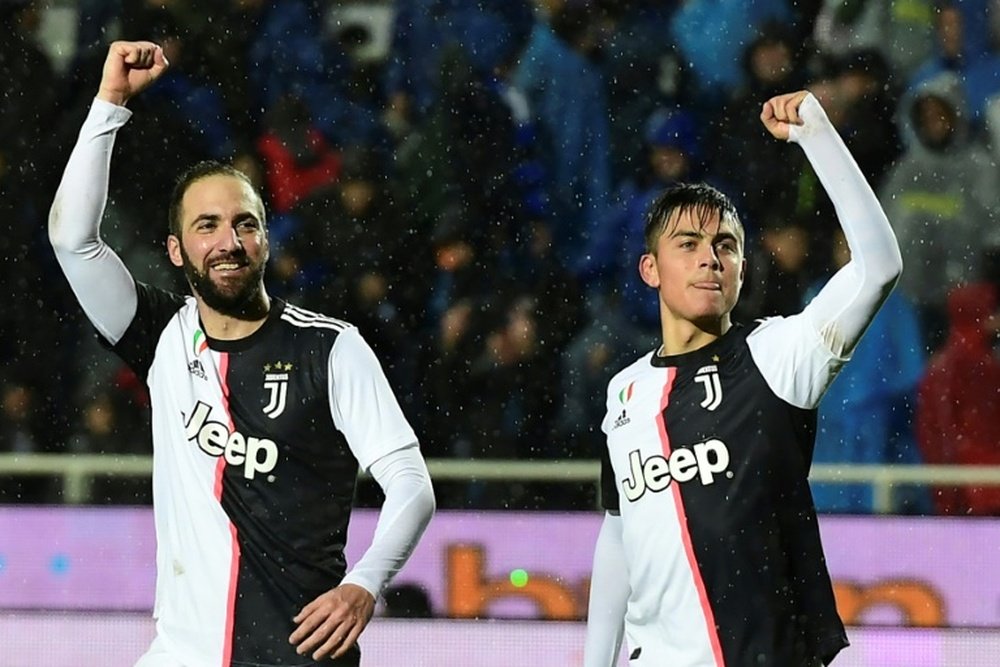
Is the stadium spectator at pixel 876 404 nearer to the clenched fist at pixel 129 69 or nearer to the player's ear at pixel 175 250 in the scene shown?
the player's ear at pixel 175 250

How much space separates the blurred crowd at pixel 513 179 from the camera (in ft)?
20.3

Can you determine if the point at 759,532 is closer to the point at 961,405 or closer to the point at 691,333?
the point at 691,333

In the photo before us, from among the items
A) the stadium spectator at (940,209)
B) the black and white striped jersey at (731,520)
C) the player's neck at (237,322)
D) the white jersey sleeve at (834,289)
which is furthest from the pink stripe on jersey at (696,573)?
the stadium spectator at (940,209)

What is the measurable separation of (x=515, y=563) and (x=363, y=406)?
2.20m

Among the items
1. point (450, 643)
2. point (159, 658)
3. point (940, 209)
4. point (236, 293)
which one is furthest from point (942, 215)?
point (159, 658)

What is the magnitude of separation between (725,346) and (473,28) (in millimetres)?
3439

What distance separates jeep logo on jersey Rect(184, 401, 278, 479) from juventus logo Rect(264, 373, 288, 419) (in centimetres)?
6

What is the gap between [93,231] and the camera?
3.67 metres

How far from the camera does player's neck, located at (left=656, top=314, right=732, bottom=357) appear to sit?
3.46 m

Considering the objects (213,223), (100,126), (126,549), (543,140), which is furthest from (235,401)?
(543,140)

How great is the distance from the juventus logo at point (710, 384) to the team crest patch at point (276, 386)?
78 centimetres

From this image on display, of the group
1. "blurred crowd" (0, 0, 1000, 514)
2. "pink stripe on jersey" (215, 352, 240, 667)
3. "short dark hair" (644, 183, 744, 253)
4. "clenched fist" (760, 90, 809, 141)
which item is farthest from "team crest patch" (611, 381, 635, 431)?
"blurred crowd" (0, 0, 1000, 514)

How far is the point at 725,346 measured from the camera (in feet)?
11.3

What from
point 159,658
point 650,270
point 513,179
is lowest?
point 159,658
